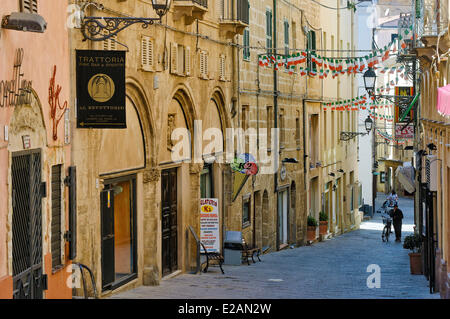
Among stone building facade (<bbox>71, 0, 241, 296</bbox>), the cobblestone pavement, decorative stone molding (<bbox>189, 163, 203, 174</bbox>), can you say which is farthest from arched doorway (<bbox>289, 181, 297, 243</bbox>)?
decorative stone molding (<bbox>189, 163, 203, 174</bbox>)

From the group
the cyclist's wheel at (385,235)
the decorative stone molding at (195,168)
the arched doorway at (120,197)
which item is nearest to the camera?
the arched doorway at (120,197)

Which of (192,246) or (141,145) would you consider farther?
(192,246)

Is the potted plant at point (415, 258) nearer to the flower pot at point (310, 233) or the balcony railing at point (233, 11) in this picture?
the balcony railing at point (233, 11)

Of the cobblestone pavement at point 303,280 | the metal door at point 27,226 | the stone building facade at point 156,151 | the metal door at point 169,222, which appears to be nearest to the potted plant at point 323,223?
the cobblestone pavement at point 303,280

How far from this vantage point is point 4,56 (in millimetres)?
11078

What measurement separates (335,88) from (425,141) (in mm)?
21678

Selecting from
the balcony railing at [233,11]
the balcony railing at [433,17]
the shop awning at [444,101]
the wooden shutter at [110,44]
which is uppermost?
the balcony railing at [233,11]

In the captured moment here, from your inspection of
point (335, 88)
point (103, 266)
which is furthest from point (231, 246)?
point (335, 88)

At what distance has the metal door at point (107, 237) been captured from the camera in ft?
53.6

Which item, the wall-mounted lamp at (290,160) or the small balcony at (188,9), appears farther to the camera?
the wall-mounted lamp at (290,160)

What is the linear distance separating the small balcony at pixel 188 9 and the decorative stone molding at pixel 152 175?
360 centimetres

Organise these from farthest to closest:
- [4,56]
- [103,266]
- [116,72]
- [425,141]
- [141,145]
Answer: [425,141] < [141,145] < [103,266] < [116,72] < [4,56]
